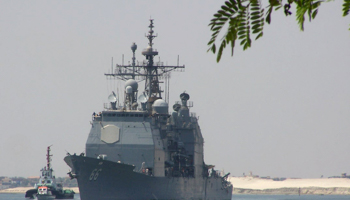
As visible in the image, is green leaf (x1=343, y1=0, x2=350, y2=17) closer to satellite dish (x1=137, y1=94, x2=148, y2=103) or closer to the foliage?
the foliage

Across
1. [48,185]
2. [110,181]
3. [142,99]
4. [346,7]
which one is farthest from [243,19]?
[48,185]

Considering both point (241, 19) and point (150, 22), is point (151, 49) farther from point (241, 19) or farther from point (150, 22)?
point (241, 19)

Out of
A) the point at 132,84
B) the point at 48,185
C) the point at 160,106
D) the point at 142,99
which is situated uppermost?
the point at 132,84

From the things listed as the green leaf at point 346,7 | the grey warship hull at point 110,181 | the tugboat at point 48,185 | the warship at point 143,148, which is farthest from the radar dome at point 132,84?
the green leaf at point 346,7

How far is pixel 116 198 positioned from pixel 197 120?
11.3m

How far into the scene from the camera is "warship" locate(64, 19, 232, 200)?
124ft

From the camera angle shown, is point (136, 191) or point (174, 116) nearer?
point (136, 191)

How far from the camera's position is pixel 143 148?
128 feet

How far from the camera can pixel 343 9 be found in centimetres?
523

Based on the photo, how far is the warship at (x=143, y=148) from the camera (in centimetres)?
3775

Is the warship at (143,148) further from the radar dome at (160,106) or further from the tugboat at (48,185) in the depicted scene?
the tugboat at (48,185)

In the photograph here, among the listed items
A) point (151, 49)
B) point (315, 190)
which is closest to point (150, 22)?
point (151, 49)

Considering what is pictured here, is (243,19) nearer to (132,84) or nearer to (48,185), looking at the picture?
(132,84)

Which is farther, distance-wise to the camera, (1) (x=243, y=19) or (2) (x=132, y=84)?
(2) (x=132, y=84)
